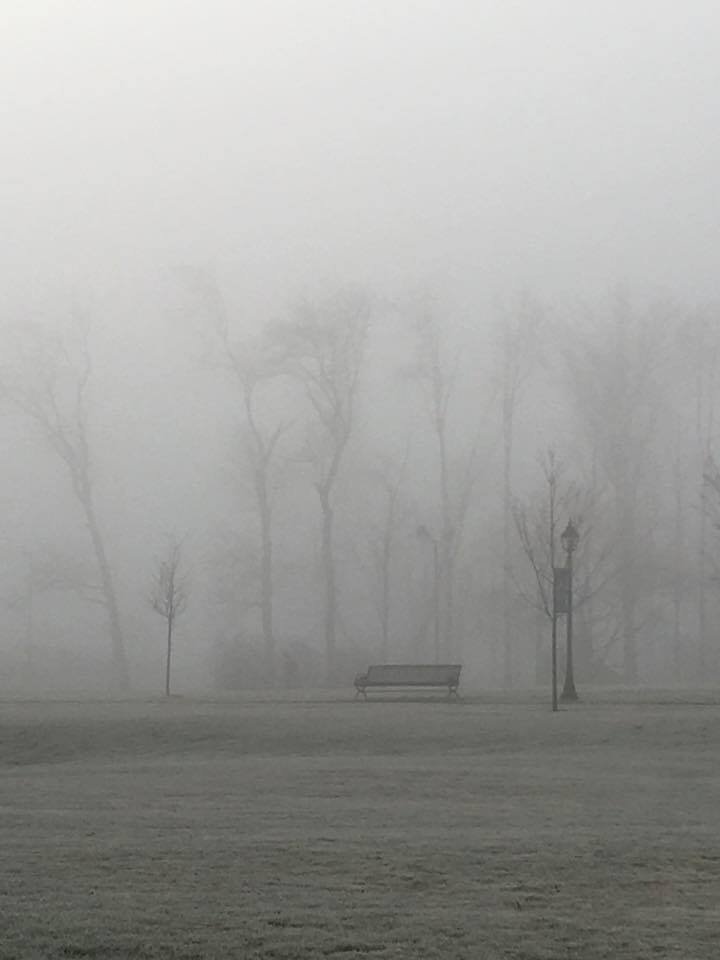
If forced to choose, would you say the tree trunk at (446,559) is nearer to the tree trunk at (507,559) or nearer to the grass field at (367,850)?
the tree trunk at (507,559)

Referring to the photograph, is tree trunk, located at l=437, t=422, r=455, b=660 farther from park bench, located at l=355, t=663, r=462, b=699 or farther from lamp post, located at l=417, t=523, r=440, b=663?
park bench, located at l=355, t=663, r=462, b=699

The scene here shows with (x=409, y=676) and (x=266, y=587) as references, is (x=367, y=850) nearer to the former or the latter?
(x=409, y=676)

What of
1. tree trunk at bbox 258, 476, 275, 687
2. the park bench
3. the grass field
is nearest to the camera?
the grass field

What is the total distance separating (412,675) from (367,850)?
25.4m

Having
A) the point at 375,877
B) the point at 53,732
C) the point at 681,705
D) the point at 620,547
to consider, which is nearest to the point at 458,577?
the point at 620,547

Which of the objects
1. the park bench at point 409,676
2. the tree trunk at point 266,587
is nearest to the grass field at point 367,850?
the park bench at point 409,676

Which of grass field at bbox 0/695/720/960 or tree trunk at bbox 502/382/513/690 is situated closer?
grass field at bbox 0/695/720/960

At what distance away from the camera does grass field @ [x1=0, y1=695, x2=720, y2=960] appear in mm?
8500

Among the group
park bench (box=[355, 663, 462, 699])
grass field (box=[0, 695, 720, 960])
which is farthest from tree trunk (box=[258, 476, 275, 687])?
grass field (box=[0, 695, 720, 960])

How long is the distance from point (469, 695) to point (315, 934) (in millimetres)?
29763

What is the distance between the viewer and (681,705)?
3116cm

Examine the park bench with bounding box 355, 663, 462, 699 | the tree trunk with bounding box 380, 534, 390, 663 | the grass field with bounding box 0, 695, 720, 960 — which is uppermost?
the tree trunk with bounding box 380, 534, 390, 663

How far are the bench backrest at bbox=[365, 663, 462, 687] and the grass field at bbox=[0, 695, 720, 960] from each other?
41.6ft

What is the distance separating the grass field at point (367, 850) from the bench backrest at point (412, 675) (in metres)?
12.7
